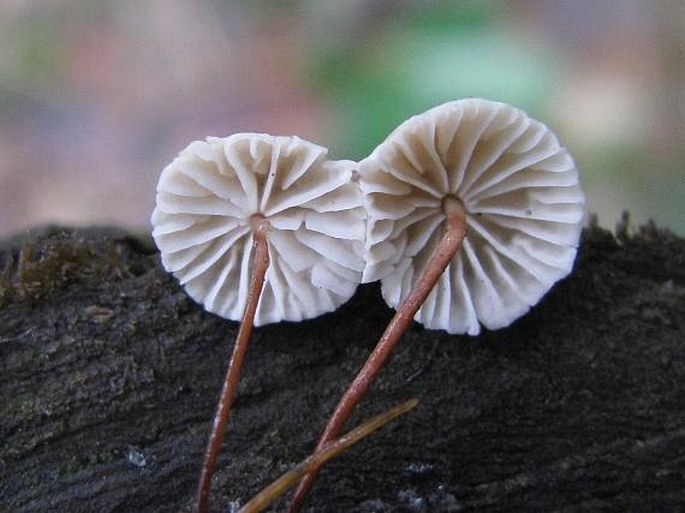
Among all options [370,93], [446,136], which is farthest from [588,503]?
[370,93]

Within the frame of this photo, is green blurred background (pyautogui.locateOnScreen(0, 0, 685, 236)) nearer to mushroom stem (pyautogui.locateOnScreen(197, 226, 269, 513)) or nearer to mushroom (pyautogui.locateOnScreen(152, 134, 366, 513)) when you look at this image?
mushroom (pyautogui.locateOnScreen(152, 134, 366, 513))

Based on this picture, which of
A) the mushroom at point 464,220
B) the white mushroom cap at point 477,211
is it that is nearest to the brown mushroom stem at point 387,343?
the mushroom at point 464,220

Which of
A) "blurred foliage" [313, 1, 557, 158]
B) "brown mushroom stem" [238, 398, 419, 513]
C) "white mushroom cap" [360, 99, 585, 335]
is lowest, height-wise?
"brown mushroom stem" [238, 398, 419, 513]

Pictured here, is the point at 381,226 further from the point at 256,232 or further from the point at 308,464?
the point at 308,464

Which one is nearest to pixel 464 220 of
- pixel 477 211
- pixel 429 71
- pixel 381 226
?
pixel 477 211

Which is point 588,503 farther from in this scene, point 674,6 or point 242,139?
point 674,6


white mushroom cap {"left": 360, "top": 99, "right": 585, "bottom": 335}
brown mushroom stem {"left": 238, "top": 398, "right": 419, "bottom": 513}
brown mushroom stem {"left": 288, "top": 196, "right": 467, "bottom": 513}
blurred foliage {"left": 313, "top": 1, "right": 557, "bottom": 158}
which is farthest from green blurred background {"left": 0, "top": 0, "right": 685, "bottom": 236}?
brown mushroom stem {"left": 238, "top": 398, "right": 419, "bottom": 513}
